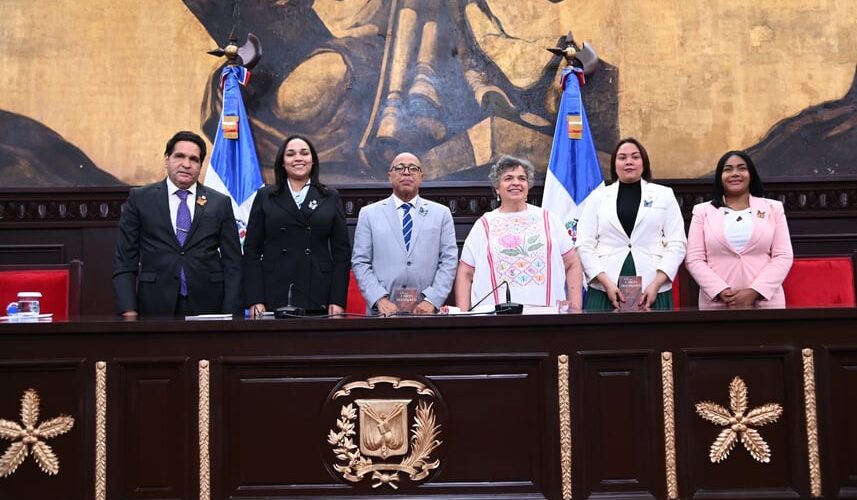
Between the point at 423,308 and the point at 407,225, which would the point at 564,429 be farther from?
the point at 407,225

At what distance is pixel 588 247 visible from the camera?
13.6ft

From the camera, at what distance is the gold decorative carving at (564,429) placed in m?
2.85

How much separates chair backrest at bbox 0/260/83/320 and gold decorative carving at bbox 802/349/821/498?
139 inches

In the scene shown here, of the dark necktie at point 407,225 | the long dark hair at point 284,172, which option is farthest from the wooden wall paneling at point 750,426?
the long dark hair at point 284,172

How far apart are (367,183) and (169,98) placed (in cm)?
168

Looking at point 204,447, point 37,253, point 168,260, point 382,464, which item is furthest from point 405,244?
point 37,253

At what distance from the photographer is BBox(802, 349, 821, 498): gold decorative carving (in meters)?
2.86

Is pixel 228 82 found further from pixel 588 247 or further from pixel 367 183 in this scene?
pixel 588 247

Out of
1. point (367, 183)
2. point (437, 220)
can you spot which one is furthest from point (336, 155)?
point (437, 220)

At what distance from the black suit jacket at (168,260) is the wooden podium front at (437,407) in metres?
0.84

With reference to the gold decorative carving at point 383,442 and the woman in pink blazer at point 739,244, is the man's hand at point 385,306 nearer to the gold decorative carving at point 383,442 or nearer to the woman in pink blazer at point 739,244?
the gold decorative carving at point 383,442

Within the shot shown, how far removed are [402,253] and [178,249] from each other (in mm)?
1134

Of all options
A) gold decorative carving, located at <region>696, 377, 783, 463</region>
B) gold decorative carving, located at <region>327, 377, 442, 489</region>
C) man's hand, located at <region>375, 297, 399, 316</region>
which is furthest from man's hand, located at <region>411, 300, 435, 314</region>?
gold decorative carving, located at <region>696, 377, 783, 463</region>

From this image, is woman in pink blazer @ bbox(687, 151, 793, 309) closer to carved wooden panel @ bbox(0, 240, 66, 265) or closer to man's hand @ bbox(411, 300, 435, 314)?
man's hand @ bbox(411, 300, 435, 314)
